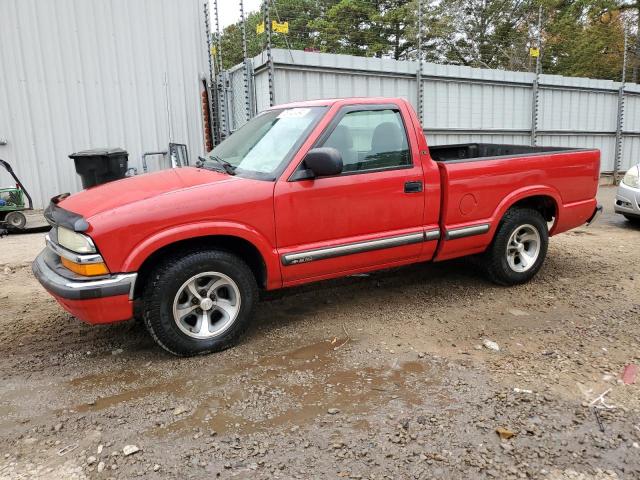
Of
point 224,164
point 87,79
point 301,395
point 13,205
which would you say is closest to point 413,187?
point 224,164

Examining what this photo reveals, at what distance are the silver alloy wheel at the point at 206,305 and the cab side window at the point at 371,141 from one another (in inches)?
53.0

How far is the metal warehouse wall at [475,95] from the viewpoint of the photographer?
937cm

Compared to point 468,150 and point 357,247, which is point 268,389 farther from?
point 468,150

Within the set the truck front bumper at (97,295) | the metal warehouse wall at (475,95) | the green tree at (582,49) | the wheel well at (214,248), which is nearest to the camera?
the truck front bumper at (97,295)

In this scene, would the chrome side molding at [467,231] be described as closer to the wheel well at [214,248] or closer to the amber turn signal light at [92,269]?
the wheel well at [214,248]

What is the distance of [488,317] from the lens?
4.33 m

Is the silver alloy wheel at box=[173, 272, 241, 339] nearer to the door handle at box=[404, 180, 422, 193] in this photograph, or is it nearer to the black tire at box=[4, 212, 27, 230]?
the door handle at box=[404, 180, 422, 193]

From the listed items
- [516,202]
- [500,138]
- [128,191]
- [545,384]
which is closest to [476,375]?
[545,384]

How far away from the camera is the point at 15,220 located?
8039mm

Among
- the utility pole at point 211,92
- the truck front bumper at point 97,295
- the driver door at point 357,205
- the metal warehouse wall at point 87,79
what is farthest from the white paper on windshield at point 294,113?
the utility pole at point 211,92

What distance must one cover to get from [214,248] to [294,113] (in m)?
1.44

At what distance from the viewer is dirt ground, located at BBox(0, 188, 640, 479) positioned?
249cm

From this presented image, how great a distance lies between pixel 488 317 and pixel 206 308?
2.41 meters

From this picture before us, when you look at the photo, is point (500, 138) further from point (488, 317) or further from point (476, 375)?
point (476, 375)
